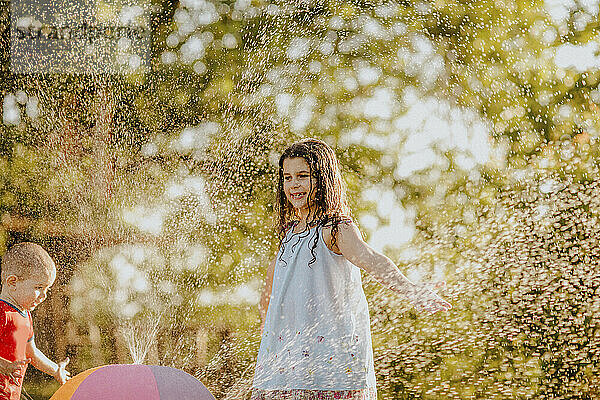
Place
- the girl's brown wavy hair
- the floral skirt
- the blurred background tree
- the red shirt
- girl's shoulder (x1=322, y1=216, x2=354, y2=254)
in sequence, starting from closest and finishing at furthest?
the floral skirt, girl's shoulder (x1=322, y1=216, x2=354, y2=254), the girl's brown wavy hair, the red shirt, the blurred background tree

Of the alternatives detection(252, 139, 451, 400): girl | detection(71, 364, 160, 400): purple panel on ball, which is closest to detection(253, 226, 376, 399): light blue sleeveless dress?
detection(252, 139, 451, 400): girl

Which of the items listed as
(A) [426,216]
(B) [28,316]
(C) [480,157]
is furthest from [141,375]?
(C) [480,157]

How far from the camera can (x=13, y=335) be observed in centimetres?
341

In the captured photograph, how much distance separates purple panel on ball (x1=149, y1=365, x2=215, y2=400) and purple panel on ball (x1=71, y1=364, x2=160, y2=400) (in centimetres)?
3

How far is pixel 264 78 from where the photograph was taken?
24.5 ft

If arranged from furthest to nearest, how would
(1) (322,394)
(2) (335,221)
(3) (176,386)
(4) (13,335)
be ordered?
(4) (13,335) → (2) (335,221) → (3) (176,386) → (1) (322,394)

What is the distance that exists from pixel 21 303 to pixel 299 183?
56.7 inches

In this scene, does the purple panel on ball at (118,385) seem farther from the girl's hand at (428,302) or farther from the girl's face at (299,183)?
the girl's hand at (428,302)

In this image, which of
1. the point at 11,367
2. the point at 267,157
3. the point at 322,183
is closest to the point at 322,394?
the point at 322,183

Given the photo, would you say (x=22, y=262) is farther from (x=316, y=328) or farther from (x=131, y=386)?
(x=316, y=328)

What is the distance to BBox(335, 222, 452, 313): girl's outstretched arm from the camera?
2889 millimetres

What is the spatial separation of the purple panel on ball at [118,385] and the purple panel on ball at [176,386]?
29mm

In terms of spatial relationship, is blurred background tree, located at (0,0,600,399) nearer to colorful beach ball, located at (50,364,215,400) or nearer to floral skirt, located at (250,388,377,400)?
colorful beach ball, located at (50,364,215,400)

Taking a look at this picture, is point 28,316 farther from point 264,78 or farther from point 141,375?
point 264,78
